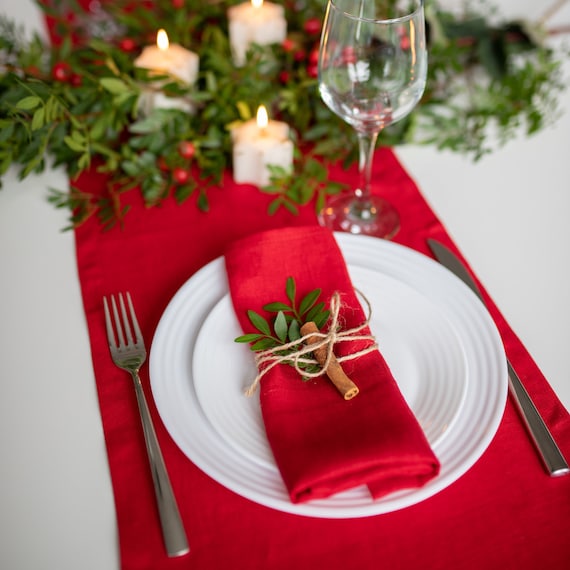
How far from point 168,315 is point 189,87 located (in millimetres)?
404

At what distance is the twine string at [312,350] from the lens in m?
0.59

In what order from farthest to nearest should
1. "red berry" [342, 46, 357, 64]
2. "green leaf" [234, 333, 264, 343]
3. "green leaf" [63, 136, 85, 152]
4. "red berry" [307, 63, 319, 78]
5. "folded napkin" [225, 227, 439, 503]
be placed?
"red berry" [307, 63, 319, 78], "green leaf" [63, 136, 85, 152], "red berry" [342, 46, 357, 64], "green leaf" [234, 333, 264, 343], "folded napkin" [225, 227, 439, 503]

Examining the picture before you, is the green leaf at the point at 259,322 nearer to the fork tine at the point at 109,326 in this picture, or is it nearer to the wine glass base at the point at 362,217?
the fork tine at the point at 109,326

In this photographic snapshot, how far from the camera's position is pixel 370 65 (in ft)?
2.47

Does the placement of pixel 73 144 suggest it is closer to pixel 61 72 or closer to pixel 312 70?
pixel 61 72

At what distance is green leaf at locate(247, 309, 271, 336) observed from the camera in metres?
0.64

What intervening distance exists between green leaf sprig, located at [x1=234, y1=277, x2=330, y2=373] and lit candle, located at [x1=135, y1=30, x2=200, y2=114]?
0.40m

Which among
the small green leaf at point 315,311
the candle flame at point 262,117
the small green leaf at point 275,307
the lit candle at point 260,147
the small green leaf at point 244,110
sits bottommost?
the small green leaf at point 315,311

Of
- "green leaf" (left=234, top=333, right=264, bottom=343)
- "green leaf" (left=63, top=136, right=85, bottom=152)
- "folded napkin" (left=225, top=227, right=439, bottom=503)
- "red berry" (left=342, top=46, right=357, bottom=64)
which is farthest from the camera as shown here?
"green leaf" (left=63, top=136, right=85, bottom=152)

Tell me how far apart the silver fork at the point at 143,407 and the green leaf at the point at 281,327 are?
15 cm

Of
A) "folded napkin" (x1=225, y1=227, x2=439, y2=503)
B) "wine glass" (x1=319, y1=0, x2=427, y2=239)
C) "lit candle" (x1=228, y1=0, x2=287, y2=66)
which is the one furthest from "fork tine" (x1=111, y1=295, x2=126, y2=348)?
"lit candle" (x1=228, y1=0, x2=287, y2=66)

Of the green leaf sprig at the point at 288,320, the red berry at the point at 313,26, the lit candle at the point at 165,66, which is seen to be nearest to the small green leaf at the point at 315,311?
the green leaf sprig at the point at 288,320

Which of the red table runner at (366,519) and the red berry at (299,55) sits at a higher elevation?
the red berry at (299,55)

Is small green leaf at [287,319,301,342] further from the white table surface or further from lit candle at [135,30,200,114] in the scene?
lit candle at [135,30,200,114]
